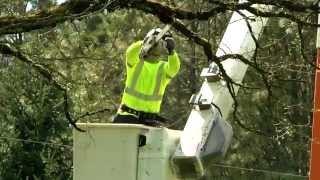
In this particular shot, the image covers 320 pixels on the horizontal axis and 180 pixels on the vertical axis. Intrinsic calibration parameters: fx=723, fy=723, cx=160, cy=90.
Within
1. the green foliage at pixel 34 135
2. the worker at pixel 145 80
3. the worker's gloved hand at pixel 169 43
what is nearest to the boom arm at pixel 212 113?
the worker at pixel 145 80

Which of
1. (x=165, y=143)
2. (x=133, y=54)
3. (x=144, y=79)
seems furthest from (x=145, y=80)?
(x=165, y=143)

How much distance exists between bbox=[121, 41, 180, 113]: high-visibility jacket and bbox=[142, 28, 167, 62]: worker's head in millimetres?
48

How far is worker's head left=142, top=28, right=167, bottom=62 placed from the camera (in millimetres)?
6110

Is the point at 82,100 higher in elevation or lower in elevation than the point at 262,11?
lower

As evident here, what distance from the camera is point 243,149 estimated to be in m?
16.7

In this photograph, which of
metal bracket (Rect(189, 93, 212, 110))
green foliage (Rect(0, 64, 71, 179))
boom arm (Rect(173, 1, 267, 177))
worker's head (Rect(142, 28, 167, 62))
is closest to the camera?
boom arm (Rect(173, 1, 267, 177))

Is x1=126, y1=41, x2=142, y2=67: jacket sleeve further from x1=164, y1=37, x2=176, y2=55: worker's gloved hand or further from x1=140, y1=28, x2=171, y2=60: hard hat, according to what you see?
x1=164, y1=37, x2=176, y2=55: worker's gloved hand

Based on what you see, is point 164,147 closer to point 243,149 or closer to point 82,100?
point 82,100

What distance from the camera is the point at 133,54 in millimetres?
6316

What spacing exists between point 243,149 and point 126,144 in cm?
1150

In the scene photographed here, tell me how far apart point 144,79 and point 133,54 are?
243 mm

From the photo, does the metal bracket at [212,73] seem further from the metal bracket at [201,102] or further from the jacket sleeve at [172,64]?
the jacket sleeve at [172,64]

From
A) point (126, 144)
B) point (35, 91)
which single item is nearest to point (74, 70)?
point (126, 144)

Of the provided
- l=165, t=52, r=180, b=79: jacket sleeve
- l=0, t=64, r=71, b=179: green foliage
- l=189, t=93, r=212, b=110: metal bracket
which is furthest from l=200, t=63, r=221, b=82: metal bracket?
l=0, t=64, r=71, b=179: green foliage
